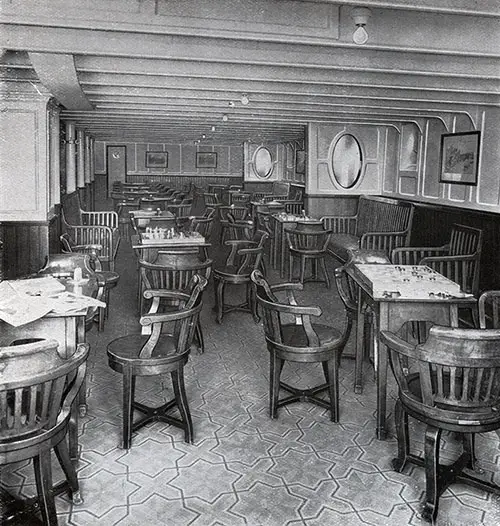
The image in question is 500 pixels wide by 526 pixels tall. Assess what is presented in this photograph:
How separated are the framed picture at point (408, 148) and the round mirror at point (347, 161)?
0.90m

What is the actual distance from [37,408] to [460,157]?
7.22 m

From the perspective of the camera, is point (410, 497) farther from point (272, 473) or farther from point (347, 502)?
point (272, 473)

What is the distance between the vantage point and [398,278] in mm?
4258

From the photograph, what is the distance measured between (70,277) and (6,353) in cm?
225

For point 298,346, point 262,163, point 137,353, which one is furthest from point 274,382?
point 262,163

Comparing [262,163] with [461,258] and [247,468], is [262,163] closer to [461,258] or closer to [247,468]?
[461,258]

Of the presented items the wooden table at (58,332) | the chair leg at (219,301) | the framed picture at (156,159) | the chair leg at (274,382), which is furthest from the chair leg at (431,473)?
the framed picture at (156,159)

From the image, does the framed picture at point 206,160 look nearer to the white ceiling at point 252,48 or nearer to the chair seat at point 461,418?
the white ceiling at point 252,48

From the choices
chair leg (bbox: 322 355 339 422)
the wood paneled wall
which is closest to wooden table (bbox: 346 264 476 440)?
chair leg (bbox: 322 355 339 422)

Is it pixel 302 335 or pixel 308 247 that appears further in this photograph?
pixel 308 247

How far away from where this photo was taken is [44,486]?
260 centimetres

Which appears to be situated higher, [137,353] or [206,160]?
[206,160]

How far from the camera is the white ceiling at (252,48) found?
3.98m

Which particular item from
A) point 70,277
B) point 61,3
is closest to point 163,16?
point 61,3
